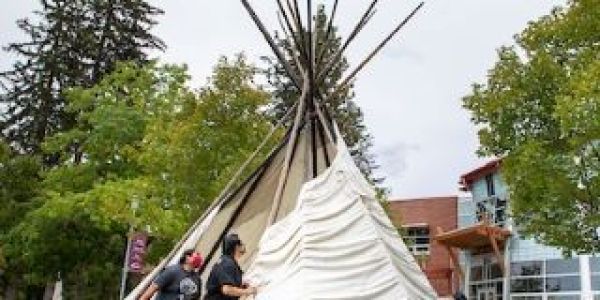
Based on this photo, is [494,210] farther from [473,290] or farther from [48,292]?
[48,292]

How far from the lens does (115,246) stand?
2611cm

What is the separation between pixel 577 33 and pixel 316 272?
33.8 feet

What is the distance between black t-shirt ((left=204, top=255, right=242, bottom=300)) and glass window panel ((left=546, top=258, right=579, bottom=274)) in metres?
23.3

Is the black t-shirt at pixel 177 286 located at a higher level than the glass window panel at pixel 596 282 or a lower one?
lower

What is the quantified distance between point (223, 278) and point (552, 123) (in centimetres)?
1117

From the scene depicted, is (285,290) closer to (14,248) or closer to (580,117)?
(580,117)

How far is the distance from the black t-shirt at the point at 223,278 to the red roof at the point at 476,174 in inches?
1041

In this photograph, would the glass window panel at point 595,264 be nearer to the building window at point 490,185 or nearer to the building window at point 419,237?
the building window at point 490,185

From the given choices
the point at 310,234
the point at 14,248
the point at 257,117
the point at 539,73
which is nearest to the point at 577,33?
the point at 539,73

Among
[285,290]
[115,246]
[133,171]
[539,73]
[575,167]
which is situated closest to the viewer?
[285,290]

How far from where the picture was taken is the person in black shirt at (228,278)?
774cm

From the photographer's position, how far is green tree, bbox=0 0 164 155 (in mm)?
31656

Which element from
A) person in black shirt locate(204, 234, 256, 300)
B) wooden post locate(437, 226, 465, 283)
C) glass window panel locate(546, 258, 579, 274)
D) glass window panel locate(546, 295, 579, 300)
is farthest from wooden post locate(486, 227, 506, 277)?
person in black shirt locate(204, 234, 256, 300)

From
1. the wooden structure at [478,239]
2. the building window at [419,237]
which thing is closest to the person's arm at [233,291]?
the wooden structure at [478,239]
